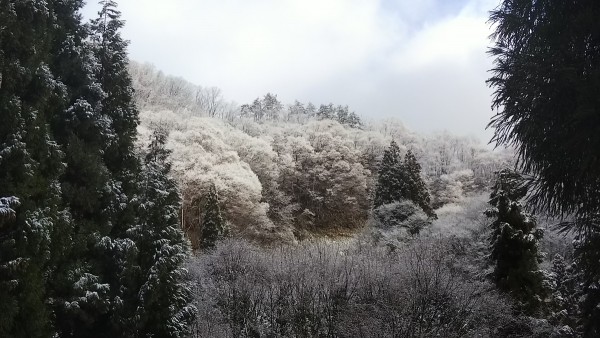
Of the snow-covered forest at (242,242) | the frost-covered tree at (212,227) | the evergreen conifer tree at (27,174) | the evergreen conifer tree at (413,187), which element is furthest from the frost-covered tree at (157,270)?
the evergreen conifer tree at (413,187)

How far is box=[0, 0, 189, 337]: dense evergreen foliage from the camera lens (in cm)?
780

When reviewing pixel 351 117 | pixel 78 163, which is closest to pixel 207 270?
pixel 78 163

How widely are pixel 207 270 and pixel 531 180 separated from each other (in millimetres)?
20556

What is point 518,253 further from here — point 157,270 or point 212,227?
point 212,227

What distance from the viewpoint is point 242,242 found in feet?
85.5

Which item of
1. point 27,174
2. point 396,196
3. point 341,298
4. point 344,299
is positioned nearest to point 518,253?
point 344,299

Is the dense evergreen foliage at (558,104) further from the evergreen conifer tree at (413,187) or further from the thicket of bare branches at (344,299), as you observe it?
the evergreen conifer tree at (413,187)

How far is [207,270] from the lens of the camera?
23.5 m

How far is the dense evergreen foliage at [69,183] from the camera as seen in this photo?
780 cm

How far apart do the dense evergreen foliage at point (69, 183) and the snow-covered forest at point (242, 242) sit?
32mm

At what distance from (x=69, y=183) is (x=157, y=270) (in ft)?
9.19

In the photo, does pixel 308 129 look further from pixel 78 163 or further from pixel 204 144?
pixel 78 163

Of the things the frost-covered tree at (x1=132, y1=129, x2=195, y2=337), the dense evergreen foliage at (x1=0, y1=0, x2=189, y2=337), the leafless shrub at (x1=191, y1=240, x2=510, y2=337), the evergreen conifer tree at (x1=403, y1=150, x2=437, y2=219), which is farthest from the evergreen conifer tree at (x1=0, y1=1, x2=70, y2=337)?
the evergreen conifer tree at (x1=403, y1=150, x2=437, y2=219)

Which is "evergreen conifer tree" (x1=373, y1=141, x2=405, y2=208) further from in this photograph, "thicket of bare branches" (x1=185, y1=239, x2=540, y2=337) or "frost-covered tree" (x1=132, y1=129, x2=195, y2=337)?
"frost-covered tree" (x1=132, y1=129, x2=195, y2=337)
